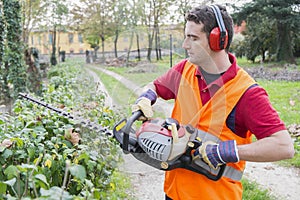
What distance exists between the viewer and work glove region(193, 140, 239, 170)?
150 cm

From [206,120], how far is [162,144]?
27 centimetres

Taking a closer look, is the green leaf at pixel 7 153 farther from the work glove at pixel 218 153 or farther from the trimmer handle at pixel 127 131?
the work glove at pixel 218 153

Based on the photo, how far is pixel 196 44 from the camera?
1682 millimetres

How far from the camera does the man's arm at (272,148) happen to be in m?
1.47

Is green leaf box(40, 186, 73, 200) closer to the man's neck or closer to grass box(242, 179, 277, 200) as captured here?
the man's neck

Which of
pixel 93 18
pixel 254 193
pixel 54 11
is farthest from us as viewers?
pixel 54 11

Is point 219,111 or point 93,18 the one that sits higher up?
point 93,18

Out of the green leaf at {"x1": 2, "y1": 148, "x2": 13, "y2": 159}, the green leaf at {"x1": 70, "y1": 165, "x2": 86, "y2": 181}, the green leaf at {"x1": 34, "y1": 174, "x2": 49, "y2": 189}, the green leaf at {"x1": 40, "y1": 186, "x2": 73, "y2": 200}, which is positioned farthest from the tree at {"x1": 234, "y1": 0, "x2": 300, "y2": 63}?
the green leaf at {"x1": 40, "y1": 186, "x2": 73, "y2": 200}

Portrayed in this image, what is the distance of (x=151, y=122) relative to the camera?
165 centimetres

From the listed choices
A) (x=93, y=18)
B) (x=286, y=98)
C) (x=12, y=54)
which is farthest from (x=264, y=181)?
(x=93, y=18)

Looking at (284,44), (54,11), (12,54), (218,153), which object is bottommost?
(218,153)

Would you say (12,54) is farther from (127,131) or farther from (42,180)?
(42,180)

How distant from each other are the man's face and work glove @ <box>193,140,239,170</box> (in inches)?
16.9

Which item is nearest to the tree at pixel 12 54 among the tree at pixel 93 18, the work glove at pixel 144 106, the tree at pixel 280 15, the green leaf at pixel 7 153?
the tree at pixel 93 18
